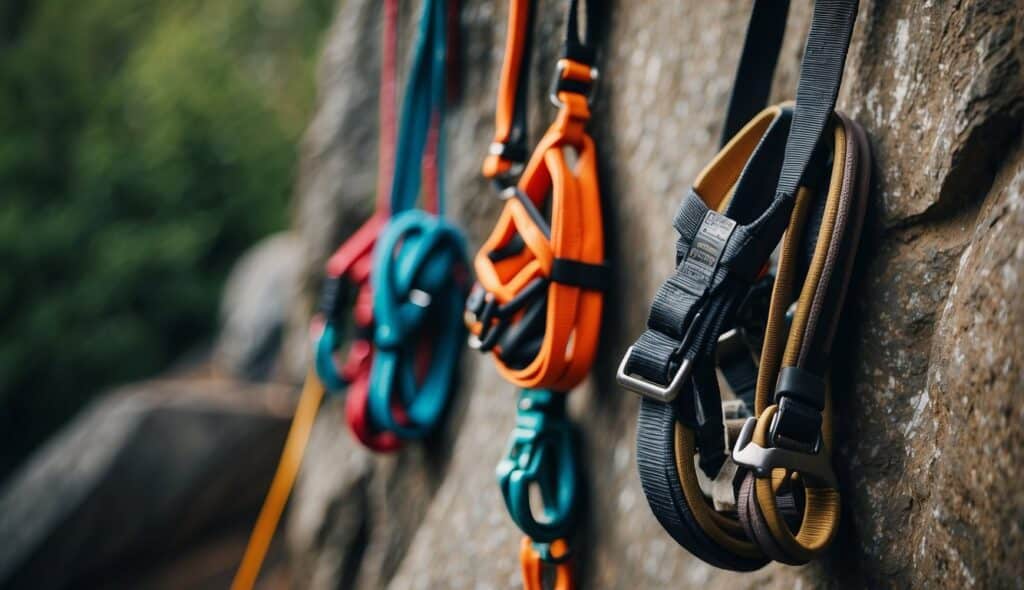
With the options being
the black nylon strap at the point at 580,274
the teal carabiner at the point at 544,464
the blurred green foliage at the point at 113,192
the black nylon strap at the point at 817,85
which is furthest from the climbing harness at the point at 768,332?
the blurred green foliage at the point at 113,192

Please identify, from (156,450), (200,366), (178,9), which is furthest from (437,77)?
(178,9)

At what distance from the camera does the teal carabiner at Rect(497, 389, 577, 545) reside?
1.56 meters

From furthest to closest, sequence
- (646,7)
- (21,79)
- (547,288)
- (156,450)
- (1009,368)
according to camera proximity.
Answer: (21,79) < (156,450) < (646,7) < (547,288) < (1009,368)

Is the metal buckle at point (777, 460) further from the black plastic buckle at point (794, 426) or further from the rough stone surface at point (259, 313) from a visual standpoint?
the rough stone surface at point (259, 313)

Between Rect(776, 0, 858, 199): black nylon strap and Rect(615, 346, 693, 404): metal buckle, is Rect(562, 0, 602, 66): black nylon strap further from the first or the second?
Rect(615, 346, 693, 404): metal buckle

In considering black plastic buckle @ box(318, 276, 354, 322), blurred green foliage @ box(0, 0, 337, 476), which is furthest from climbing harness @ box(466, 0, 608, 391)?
blurred green foliage @ box(0, 0, 337, 476)

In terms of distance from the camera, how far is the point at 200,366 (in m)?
7.78

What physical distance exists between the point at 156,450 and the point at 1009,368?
14.6 feet

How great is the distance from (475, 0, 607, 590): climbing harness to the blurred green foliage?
7.19 meters

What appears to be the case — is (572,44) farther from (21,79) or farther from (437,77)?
Result: (21,79)

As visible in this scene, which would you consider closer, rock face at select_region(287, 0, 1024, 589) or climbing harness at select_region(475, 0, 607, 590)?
rock face at select_region(287, 0, 1024, 589)

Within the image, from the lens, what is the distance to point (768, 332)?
3.44 feet

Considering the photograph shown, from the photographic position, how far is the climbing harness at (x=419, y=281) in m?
2.18

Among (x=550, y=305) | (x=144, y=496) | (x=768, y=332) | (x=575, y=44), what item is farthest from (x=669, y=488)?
(x=144, y=496)
